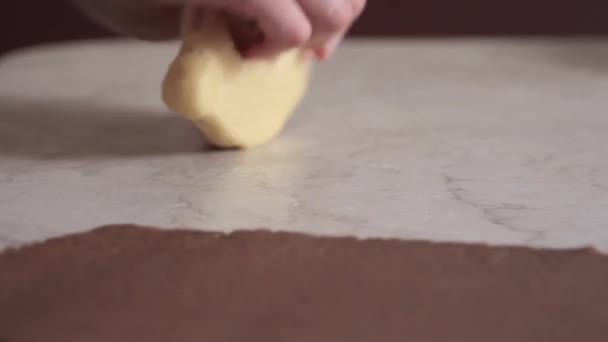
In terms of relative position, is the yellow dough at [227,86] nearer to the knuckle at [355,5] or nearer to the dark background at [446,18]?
the knuckle at [355,5]

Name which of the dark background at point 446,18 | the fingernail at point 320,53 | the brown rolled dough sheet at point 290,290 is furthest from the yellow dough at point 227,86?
the dark background at point 446,18

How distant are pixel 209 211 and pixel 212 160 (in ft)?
0.40

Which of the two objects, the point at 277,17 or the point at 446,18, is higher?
the point at 277,17

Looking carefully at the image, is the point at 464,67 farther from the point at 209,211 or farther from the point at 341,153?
the point at 209,211

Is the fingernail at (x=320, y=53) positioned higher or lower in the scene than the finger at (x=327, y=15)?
lower

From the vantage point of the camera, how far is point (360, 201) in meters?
0.53

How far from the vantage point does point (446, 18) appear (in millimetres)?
1418

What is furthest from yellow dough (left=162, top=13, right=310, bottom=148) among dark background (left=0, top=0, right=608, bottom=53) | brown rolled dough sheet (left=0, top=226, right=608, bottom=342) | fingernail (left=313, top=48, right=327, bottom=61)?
dark background (left=0, top=0, right=608, bottom=53)

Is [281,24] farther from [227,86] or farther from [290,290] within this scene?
[290,290]

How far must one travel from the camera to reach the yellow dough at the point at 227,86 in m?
0.56

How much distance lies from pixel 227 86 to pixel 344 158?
0.12m

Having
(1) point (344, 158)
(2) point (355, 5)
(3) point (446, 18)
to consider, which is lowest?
(3) point (446, 18)

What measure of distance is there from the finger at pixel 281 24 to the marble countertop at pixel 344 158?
3.9 inches

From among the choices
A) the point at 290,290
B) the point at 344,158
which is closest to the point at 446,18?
the point at 344,158
